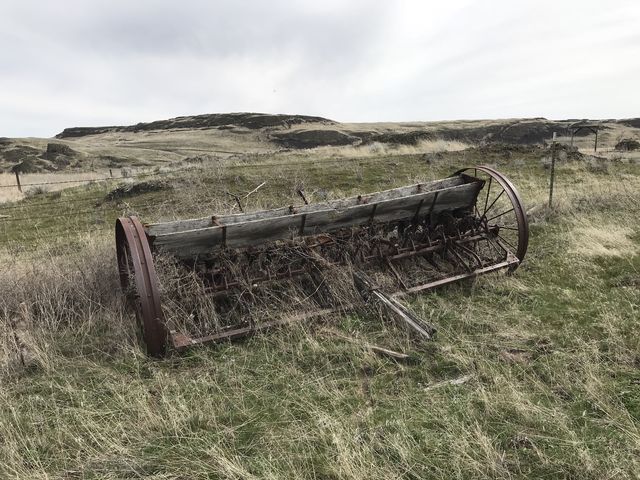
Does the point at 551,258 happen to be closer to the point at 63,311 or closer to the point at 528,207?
the point at 528,207

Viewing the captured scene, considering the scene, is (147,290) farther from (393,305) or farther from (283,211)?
(393,305)

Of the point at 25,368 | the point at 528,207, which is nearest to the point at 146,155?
the point at 528,207

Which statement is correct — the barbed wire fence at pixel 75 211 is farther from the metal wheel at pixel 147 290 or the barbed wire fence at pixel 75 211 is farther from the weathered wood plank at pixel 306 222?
the metal wheel at pixel 147 290

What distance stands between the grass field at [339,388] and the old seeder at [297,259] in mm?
315

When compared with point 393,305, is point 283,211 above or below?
above

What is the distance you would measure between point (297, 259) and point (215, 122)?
85652mm

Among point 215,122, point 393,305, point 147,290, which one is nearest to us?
point 147,290

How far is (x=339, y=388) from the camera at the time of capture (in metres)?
A: 4.08

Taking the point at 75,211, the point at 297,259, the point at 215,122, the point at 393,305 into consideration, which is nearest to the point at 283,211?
the point at 297,259

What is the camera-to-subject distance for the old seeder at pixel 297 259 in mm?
4969

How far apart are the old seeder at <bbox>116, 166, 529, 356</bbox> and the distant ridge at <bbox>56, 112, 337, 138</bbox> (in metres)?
68.6

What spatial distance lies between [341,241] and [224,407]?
317cm

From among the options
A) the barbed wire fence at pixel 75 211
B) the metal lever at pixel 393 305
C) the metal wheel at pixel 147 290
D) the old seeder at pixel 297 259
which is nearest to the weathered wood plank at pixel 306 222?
the old seeder at pixel 297 259

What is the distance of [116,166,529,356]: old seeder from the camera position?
16.3ft
